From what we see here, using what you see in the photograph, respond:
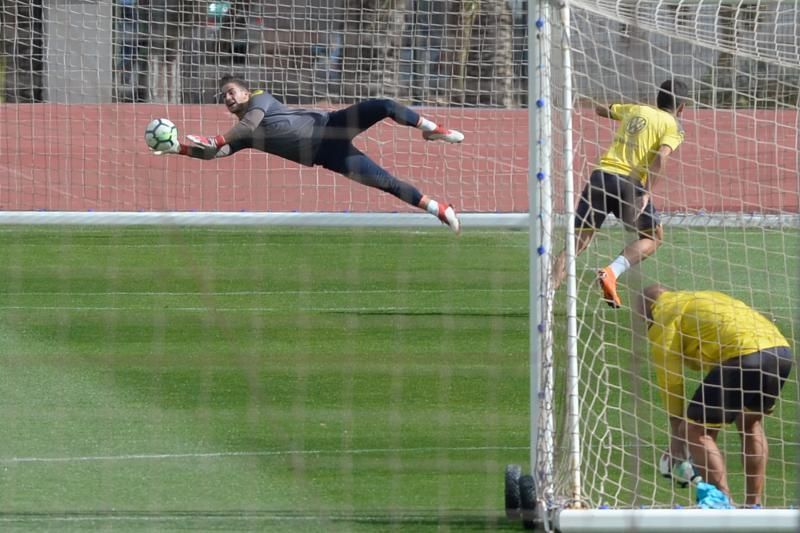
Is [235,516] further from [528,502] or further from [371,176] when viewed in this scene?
[371,176]

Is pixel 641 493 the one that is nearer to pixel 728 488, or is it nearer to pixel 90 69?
pixel 728 488

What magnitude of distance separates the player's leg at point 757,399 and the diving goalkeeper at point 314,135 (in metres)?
4.66

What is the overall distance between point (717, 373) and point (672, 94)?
1.48 m

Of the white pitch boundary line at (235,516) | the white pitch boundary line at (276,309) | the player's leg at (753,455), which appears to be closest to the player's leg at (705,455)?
the player's leg at (753,455)

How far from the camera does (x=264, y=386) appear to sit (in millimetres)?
8734

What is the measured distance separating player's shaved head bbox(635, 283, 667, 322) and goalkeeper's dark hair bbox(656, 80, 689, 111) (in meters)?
1.06

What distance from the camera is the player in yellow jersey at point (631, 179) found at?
6.47m

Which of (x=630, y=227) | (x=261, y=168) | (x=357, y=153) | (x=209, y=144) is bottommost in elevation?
(x=261, y=168)

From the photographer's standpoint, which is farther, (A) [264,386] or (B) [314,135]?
(B) [314,135]

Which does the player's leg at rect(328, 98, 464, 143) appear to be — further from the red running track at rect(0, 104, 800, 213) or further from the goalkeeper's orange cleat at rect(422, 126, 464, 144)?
the red running track at rect(0, 104, 800, 213)

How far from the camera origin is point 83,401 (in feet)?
27.2

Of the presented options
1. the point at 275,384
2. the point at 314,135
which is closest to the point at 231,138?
the point at 314,135

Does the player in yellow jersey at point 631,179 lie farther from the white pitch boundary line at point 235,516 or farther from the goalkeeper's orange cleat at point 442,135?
the goalkeeper's orange cleat at point 442,135

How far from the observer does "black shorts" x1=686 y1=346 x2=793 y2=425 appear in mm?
5949
